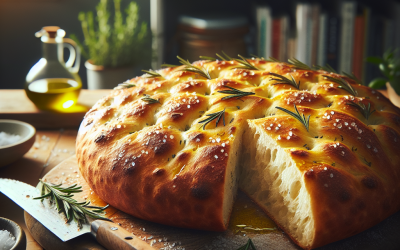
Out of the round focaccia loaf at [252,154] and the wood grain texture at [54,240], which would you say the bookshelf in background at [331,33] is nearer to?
the round focaccia loaf at [252,154]

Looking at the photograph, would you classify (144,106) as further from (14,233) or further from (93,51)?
(93,51)

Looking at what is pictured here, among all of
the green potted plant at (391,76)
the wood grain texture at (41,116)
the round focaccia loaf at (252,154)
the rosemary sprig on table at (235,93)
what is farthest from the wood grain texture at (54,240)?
the green potted plant at (391,76)

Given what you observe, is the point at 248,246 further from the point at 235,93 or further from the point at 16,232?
the point at 16,232

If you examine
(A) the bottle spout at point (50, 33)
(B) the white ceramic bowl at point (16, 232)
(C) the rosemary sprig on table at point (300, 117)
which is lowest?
(B) the white ceramic bowl at point (16, 232)

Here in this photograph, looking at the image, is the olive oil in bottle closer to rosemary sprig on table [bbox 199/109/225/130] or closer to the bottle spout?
the bottle spout

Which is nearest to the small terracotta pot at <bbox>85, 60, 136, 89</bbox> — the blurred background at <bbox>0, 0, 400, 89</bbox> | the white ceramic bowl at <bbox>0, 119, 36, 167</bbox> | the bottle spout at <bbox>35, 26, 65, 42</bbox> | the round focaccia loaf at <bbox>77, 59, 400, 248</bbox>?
the blurred background at <bbox>0, 0, 400, 89</bbox>

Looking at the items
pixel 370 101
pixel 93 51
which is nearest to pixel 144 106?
pixel 370 101
